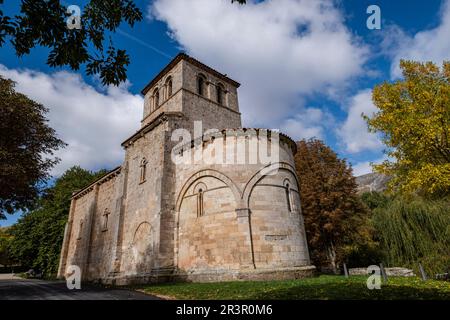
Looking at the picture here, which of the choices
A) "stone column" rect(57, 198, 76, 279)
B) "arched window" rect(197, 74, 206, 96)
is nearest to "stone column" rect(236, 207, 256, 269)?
"arched window" rect(197, 74, 206, 96)

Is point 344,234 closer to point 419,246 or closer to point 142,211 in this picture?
point 419,246

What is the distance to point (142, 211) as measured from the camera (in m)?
15.9

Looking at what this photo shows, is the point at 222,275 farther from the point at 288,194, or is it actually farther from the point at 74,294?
the point at 74,294

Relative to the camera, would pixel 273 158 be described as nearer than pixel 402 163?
No

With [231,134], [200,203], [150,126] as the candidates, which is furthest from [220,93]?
[200,203]

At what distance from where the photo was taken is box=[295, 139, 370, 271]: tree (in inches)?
712

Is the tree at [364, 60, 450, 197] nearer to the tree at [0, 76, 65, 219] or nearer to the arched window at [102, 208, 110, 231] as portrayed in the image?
the tree at [0, 76, 65, 219]

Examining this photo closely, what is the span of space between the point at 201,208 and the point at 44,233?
90.0 ft

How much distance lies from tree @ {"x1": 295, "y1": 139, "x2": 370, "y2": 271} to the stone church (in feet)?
15.8

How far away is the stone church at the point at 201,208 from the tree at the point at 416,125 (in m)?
4.87

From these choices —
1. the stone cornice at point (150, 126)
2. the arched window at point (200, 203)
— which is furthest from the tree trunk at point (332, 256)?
the stone cornice at point (150, 126)

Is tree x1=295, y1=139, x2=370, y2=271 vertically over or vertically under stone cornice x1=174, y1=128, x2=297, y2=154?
under

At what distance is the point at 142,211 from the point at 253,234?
7245 millimetres
